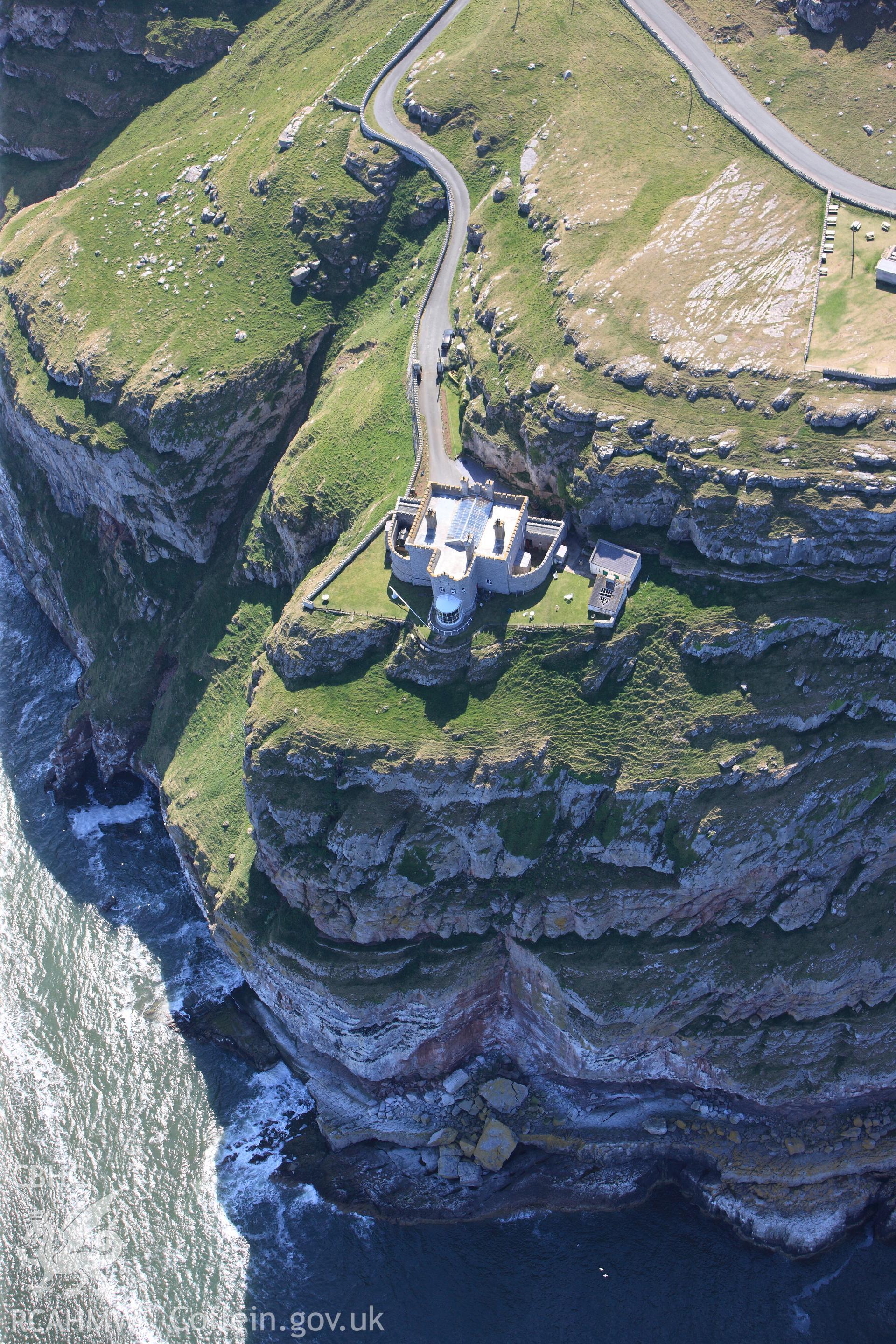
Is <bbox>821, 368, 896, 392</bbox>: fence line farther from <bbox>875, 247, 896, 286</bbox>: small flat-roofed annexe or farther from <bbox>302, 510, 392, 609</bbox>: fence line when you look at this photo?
<bbox>302, 510, 392, 609</bbox>: fence line

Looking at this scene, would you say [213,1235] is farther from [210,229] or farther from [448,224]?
[210,229]

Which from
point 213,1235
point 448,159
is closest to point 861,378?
point 448,159

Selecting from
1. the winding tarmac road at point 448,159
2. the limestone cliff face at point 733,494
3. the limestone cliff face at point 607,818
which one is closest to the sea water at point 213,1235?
the limestone cliff face at point 607,818

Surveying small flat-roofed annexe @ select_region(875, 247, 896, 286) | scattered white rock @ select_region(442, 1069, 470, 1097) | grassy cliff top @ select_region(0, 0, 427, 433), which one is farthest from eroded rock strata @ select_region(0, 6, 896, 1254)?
grassy cliff top @ select_region(0, 0, 427, 433)

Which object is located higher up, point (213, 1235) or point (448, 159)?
point (448, 159)

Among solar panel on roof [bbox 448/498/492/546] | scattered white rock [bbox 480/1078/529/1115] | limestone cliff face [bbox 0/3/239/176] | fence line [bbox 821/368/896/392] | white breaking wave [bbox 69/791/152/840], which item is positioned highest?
limestone cliff face [bbox 0/3/239/176]

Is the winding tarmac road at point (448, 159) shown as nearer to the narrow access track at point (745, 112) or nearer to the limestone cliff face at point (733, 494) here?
the narrow access track at point (745, 112)
